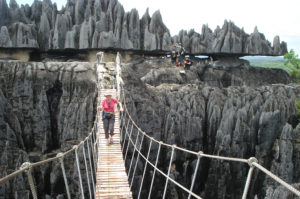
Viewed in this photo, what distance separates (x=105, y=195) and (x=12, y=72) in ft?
36.9

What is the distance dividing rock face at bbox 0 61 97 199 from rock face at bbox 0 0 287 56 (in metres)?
8.04

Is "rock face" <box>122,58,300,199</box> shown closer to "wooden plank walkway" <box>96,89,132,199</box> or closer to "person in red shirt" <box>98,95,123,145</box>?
"person in red shirt" <box>98,95,123,145</box>

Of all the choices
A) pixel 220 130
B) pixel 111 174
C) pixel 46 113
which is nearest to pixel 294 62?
pixel 220 130

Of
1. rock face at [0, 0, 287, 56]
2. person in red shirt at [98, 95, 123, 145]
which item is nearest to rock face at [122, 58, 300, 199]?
person in red shirt at [98, 95, 123, 145]

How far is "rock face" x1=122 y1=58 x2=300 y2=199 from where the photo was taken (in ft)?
43.6

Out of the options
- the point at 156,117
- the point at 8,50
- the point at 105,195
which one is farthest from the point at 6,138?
the point at 8,50

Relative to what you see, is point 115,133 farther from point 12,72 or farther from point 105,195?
point 12,72

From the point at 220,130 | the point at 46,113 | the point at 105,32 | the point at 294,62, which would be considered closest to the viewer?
the point at 46,113

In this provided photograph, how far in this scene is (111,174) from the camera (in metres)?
5.03

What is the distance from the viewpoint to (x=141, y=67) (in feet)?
69.6

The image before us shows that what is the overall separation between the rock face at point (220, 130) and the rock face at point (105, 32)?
28.0ft

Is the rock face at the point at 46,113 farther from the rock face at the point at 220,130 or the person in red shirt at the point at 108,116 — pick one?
the person in red shirt at the point at 108,116

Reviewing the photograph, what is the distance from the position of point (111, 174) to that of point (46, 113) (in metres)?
9.75

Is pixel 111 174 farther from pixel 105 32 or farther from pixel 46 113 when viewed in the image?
pixel 105 32
